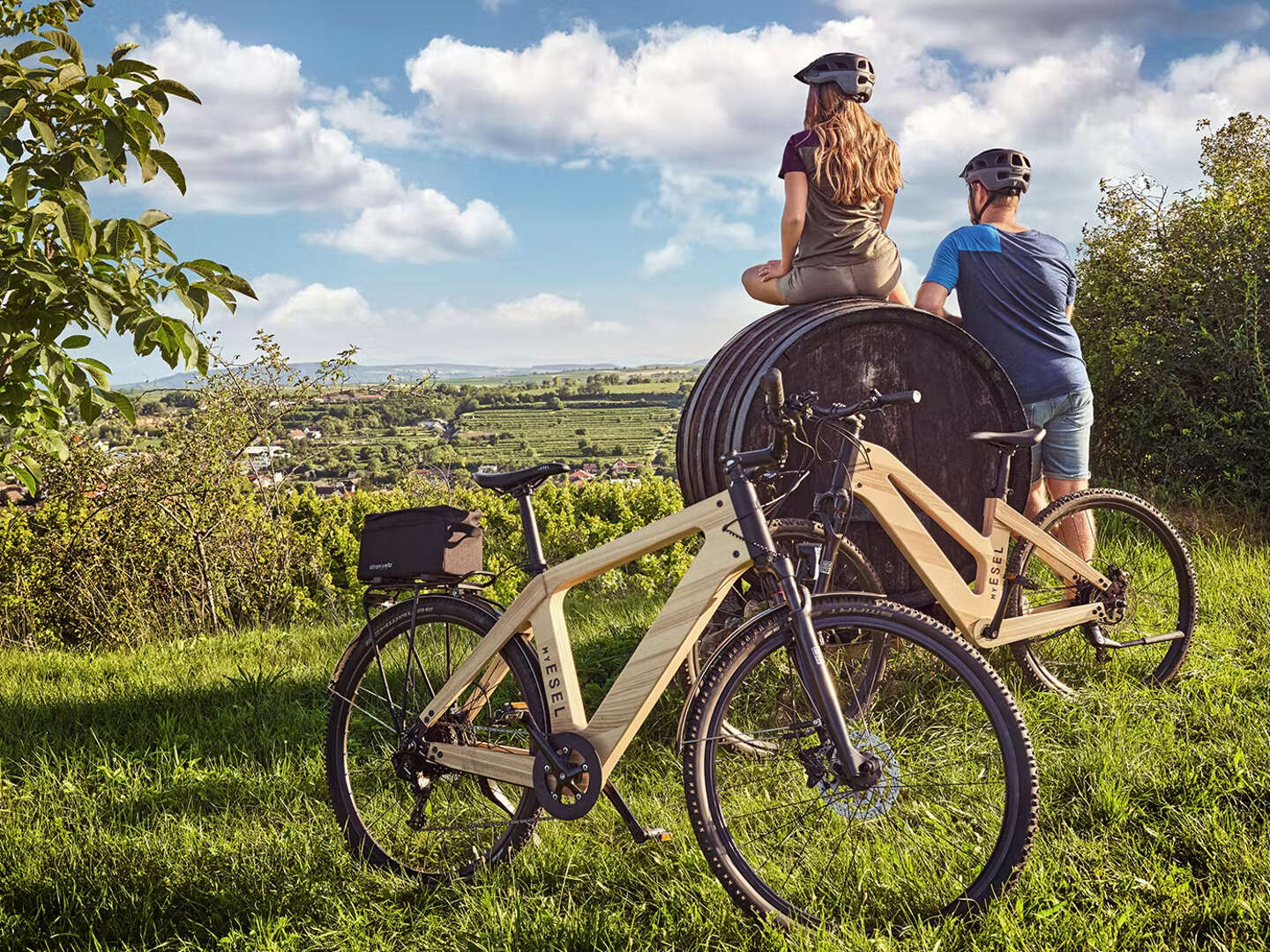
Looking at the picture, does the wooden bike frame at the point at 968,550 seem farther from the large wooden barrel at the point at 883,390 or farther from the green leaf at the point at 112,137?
the green leaf at the point at 112,137

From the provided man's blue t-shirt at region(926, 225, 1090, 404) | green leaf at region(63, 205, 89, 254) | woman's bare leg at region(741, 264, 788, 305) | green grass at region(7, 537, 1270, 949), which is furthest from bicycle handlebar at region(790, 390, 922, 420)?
green leaf at region(63, 205, 89, 254)

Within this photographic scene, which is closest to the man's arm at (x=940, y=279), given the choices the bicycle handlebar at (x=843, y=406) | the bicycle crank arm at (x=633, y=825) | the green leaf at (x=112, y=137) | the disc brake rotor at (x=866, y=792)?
the bicycle handlebar at (x=843, y=406)

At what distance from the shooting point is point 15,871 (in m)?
3.66

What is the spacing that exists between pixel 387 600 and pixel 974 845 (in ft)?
6.99

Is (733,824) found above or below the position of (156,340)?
below

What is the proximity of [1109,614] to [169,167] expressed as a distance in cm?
421

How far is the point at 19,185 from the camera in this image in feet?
10.9

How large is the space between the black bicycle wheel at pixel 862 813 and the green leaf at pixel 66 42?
2922mm

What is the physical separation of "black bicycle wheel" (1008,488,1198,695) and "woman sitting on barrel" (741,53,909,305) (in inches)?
54.4

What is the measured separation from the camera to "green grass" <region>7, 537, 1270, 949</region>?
299 centimetres

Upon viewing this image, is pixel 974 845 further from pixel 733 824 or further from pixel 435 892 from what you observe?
pixel 435 892

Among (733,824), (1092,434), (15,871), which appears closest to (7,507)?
(15,871)

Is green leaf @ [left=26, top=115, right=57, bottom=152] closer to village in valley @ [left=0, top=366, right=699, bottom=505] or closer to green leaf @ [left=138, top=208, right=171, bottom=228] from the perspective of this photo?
green leaf @ [left=138, top=208, right=171, bottom=228]

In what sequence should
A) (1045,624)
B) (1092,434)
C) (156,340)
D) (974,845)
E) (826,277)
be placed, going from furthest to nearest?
(1092,434)
(826,277)
(1045,624)
(156,340)
(974,845)
